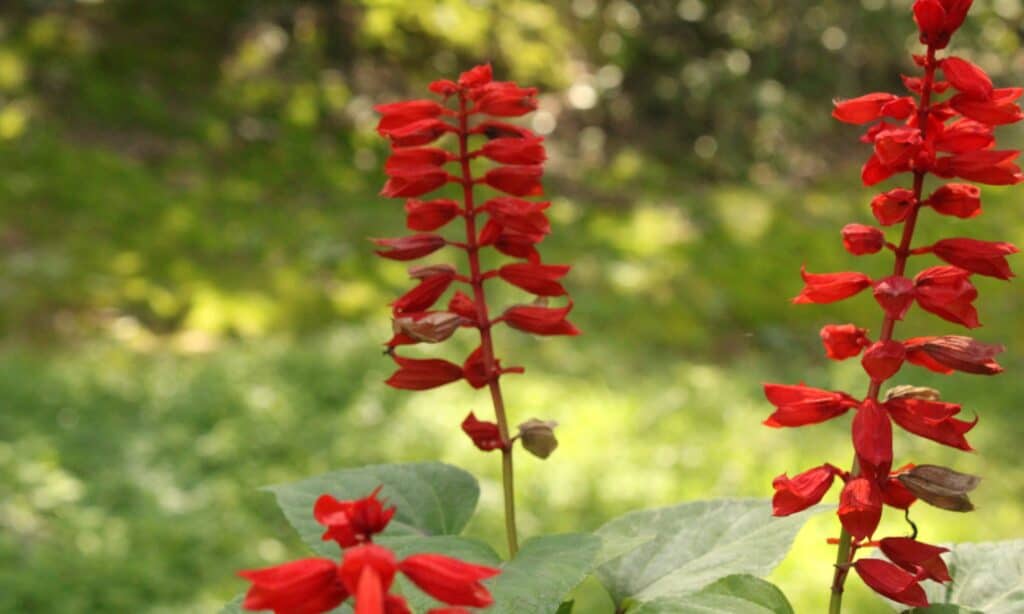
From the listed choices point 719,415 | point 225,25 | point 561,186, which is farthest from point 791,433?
point 225,25

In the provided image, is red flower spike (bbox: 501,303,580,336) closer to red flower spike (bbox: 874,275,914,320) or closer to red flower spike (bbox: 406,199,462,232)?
red flower spike (bbox: 406,199,462,232)

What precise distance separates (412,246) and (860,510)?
0.49 metres

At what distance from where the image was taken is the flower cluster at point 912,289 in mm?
951

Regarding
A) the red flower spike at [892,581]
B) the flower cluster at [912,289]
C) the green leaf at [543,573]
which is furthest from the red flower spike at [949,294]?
the green leaf at [543,573]

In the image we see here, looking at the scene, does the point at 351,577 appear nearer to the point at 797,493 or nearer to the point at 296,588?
the point at 296,588

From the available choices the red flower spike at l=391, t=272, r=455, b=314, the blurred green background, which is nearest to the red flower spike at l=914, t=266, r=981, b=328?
the red flower spike at l=391, t=272, r=455, b=314

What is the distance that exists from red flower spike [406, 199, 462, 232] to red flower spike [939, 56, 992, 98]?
0.46 metres

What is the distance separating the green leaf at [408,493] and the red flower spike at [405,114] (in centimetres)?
35

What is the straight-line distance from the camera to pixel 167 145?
716cm

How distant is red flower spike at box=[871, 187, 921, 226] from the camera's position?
0.98 m

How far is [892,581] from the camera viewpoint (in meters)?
0.98

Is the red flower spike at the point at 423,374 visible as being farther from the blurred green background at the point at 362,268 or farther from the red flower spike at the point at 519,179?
the blurred green background at the point at 362,268

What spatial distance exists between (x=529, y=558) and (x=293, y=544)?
Result: 2673mm

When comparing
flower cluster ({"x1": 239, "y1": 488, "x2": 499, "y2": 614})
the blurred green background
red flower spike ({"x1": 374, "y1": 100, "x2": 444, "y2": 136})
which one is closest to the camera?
flower cluster ({"x1": 239, "y1": 488, "x2": 499, "y2": 614})
